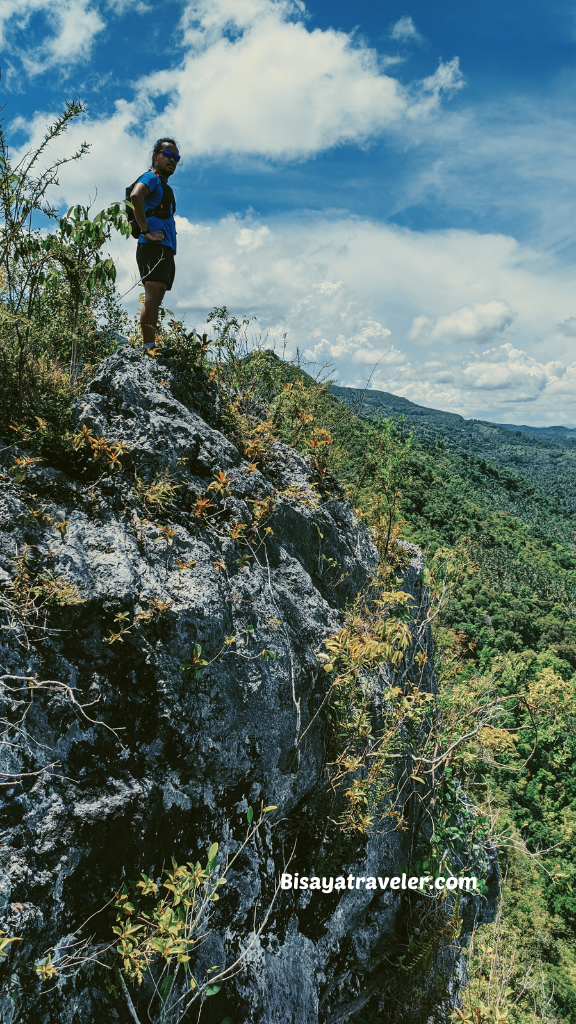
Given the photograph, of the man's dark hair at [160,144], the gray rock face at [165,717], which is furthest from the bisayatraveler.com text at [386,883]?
Result: the man's dark hair at [160,144]

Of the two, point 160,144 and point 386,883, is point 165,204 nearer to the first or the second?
point 160,144

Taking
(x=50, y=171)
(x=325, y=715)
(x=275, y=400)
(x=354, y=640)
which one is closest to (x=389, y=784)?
(x=325, y=715)

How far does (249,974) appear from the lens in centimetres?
319

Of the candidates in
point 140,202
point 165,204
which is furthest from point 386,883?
point 165,204

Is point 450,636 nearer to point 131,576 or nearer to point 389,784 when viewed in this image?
point 389,784

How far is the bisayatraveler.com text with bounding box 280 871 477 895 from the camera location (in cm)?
374

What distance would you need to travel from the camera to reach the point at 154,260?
14.2 feet

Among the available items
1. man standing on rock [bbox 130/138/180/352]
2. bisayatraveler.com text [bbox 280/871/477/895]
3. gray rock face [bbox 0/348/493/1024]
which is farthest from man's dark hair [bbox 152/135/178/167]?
bisayatraveler.com text [bbox 280/871/477/895]

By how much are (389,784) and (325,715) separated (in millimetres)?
1066

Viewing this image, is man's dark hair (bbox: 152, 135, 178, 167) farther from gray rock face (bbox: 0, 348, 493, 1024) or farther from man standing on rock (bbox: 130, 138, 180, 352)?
gray rock face (bbox: 0, 348, 493, 1024)

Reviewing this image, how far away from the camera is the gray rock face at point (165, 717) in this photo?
95.3 inches

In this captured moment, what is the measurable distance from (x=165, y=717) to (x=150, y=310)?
3.56m

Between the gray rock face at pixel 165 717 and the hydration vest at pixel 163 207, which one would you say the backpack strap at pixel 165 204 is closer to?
the hydration vest at pixel 163 207

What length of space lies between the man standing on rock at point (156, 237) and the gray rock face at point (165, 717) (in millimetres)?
632
